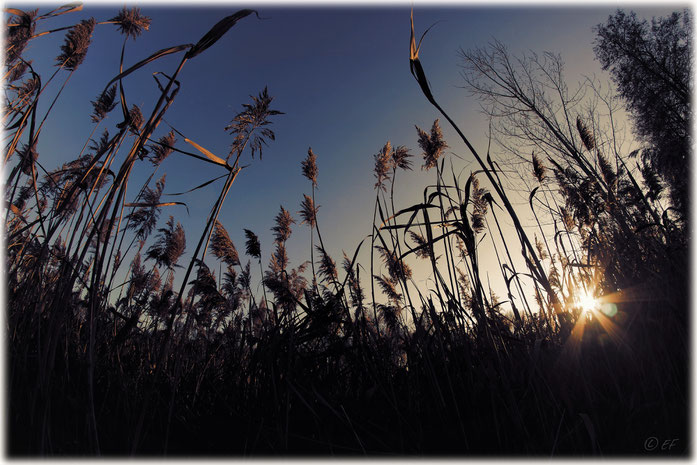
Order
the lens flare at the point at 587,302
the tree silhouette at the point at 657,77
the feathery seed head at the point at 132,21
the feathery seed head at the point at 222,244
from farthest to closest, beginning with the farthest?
the tree silhouette at the point at 657,77 → the feathery seed head at the point at 222,244 → the feathery seed head at the point at 132,21 → the lens flare at the point at 587,302

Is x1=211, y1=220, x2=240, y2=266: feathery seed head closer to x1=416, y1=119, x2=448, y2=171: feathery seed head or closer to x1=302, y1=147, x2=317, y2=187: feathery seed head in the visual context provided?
x1=302, y1=147, x2=317, y2=187: feathery seed head

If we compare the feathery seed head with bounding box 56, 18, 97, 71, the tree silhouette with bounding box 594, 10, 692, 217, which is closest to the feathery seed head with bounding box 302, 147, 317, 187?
the feathery seed head with bounding box 56, 18, 97, 71

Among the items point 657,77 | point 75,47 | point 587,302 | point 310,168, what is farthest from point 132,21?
point 657,77

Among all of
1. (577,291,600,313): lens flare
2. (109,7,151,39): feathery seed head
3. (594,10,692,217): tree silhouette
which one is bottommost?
(577,291,600,313): lens flare

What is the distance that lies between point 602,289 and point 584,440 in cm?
148

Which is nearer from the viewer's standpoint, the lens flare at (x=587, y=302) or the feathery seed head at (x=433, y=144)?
the lens flare at (x=587, y=302)

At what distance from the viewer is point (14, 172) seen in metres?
1.50

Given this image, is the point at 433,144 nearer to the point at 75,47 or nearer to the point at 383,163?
the point at 383,163
